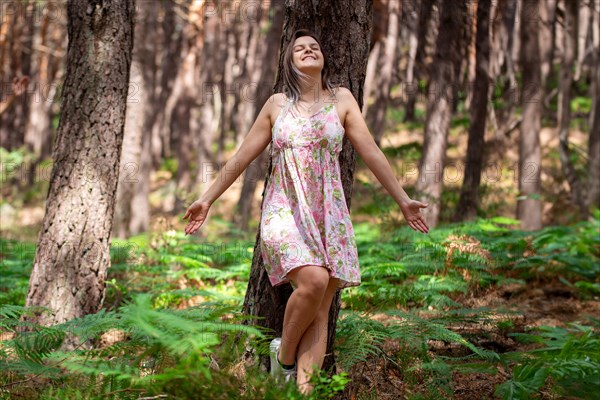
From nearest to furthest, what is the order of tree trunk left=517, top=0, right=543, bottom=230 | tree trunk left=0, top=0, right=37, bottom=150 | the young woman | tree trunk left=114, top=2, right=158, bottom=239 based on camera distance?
the young woman < tree trunk left=114, top=2, right=158, bottom=239 < tree trunk left=517, top=0, right=543, bottom=230 < tree trunk left=0, top=0, right=37, bottom=150

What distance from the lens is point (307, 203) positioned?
3.78 m

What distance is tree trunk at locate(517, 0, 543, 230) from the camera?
11.9 metres

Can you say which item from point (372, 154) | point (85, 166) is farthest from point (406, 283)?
point (85, 166)

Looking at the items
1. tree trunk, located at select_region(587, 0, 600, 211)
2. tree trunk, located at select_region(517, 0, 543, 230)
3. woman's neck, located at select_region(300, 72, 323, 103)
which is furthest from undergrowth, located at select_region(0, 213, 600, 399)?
tree trunk, located at select_region(587, 0, 600, 211)

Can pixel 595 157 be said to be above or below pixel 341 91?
above

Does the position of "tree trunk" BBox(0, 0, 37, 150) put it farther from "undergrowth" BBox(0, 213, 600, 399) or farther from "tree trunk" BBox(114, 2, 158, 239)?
"undergrowth" BBox(0, 213, 600, 399)

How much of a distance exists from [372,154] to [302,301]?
1033mm

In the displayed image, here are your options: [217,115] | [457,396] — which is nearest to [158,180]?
[217,115]

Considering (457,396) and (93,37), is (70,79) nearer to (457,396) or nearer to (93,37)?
(93,37)

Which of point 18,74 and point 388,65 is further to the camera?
point 18,74

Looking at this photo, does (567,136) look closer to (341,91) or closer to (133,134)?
(133,134)

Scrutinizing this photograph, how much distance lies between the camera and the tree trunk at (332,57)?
4.15 metres

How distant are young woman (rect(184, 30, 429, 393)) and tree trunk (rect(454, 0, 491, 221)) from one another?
6.77 meters

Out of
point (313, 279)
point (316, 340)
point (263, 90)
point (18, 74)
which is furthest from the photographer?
point (18, 74)
